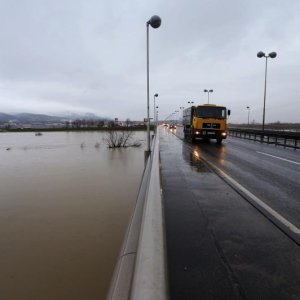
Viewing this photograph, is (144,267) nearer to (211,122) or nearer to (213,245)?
(213,245)

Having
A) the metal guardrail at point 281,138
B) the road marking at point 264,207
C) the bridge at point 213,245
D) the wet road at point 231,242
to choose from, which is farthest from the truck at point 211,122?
the bridge at point 213,245

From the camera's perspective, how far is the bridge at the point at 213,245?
3.44m

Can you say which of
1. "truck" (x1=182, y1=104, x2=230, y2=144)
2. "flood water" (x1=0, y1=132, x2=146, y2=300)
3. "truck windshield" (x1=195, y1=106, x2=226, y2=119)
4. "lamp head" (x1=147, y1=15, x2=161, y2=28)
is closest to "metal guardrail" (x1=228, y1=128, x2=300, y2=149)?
"truck" (x1=182, y1=104, x2=230, y2=144)

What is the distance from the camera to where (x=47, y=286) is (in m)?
6.61

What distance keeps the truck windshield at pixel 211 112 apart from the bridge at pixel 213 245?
1905 centimetres

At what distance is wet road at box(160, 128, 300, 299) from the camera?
12.1 feet

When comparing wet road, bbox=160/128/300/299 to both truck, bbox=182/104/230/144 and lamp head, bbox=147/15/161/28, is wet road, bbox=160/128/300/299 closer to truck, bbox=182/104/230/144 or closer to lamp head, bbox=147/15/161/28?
lamp head, bbox=147/15/161/28

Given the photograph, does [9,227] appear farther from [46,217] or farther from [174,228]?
[174,228]

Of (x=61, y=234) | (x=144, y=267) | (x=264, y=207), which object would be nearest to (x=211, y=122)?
(x=61, y=234)

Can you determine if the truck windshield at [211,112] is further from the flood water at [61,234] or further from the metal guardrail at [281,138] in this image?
the flood water at [61,234]

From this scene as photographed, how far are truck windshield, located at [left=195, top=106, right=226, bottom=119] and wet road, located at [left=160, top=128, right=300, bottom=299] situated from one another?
18404mm

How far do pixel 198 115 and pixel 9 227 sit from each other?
19972 mm

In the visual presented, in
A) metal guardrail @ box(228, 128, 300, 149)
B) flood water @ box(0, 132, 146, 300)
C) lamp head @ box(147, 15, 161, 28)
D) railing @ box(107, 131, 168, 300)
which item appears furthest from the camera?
metal guardrail @ box(228, 128, 300, 149)

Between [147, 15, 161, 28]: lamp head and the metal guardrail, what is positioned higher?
[147, 15, 161, 28]: lamp head
